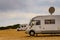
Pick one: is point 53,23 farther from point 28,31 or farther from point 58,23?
point 28,31

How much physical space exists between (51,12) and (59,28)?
2544 mm

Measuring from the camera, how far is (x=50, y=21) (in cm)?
3438

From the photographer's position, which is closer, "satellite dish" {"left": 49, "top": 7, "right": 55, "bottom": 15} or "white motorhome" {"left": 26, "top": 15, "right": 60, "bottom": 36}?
"white motorhome" {"left": 26, "top": 15, "right": 60, "bottom": 36}

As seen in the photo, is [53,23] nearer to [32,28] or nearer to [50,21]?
[50,21]

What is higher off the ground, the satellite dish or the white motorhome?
the satellite dish

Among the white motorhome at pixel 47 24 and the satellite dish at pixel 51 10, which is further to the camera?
the satellite dish at pixel 51 10

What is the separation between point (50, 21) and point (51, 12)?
1860 millimetres

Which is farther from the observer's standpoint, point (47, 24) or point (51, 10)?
point (51, 10)

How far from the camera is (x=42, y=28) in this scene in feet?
113

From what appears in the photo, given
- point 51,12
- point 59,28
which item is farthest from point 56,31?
point 51,12

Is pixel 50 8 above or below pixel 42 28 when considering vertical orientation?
above

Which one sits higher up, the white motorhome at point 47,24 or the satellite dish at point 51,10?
the satellite dish at point 51,10

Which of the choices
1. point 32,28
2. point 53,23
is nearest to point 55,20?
point 53,23

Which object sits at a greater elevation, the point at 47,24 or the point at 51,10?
the point at 51,10
